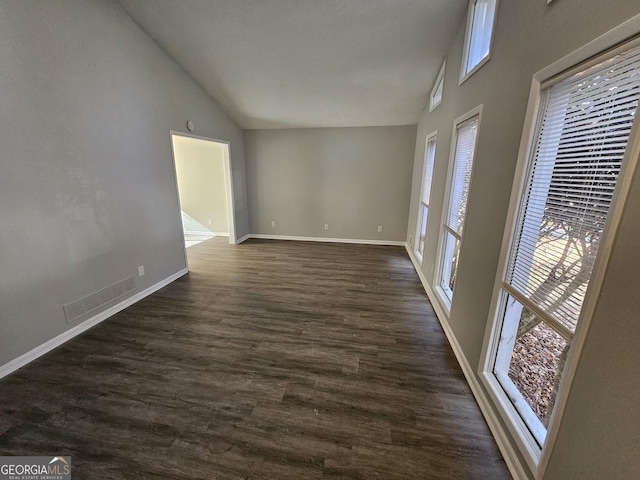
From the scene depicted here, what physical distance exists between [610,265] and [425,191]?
3.59 meters

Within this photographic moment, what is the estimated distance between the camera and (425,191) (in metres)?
4.26

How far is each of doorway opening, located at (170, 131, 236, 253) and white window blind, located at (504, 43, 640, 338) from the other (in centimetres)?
514

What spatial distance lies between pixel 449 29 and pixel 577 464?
355 centimetres

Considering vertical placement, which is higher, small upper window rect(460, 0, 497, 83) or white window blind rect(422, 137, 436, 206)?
small upper window rect(460, 0, 497, 83)

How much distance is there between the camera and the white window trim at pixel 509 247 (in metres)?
0.84

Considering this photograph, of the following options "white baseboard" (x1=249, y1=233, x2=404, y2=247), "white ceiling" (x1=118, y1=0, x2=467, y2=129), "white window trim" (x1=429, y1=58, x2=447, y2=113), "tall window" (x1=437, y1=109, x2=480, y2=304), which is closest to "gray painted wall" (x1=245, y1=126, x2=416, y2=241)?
"white baseboard" (x1=249, y1=233, x2=404, y2=247)

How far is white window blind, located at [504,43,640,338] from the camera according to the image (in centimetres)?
92

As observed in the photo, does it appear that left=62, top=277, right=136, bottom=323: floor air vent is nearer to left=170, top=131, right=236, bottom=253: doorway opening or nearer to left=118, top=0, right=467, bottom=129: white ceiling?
left=170, top=131, right=236, bottom=253: doorway opening

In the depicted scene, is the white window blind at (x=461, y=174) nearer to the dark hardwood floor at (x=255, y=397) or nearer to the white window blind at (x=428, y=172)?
the dark hardwood floor at (x=255, y=397)

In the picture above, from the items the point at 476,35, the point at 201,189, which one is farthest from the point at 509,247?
the point at 201,189

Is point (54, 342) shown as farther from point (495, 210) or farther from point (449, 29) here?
point (449, 29)

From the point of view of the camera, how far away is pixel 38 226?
6.98ft

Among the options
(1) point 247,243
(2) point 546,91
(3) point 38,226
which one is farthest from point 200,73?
(2) point 546,91

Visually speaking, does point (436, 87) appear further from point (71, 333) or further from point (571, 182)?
point (71, 333)
